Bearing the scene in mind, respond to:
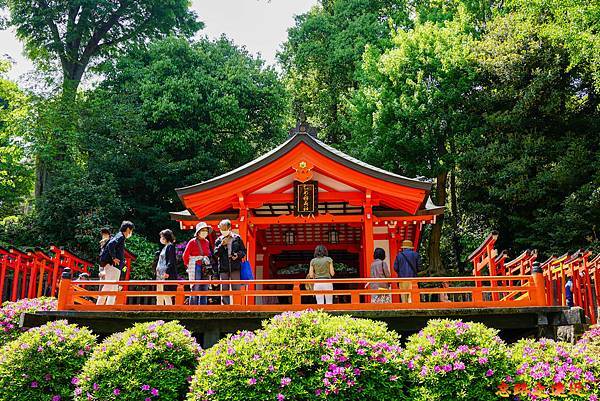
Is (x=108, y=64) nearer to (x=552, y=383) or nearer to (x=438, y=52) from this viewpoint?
(x=438, y=52)

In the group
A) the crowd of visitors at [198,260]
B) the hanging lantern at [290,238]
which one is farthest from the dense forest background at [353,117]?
the crowd of visitors at [198,260]

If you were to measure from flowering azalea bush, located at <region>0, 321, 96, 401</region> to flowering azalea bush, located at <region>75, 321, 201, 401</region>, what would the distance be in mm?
384

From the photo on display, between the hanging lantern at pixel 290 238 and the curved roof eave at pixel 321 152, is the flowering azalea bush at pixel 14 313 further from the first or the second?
the hanging lantern at pixel 290 238

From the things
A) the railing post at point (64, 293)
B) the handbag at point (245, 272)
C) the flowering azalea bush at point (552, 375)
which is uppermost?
the handbag at point (245, 272)

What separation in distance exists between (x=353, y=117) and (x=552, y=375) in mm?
19677

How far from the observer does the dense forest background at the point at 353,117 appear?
2064 centimetres

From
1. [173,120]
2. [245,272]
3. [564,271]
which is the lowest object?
[245,272]

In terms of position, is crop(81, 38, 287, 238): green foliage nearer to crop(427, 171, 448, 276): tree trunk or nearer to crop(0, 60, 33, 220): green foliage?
crop(0, 60, 33, 220): green foliage

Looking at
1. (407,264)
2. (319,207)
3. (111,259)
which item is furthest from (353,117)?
(111,259)

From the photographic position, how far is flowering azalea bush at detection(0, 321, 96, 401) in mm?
7215

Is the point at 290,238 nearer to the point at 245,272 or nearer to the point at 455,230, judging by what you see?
the point at 245,272

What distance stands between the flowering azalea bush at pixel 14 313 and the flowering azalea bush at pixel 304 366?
436 cm

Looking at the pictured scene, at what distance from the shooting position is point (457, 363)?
6551mm

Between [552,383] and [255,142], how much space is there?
2195 cm
